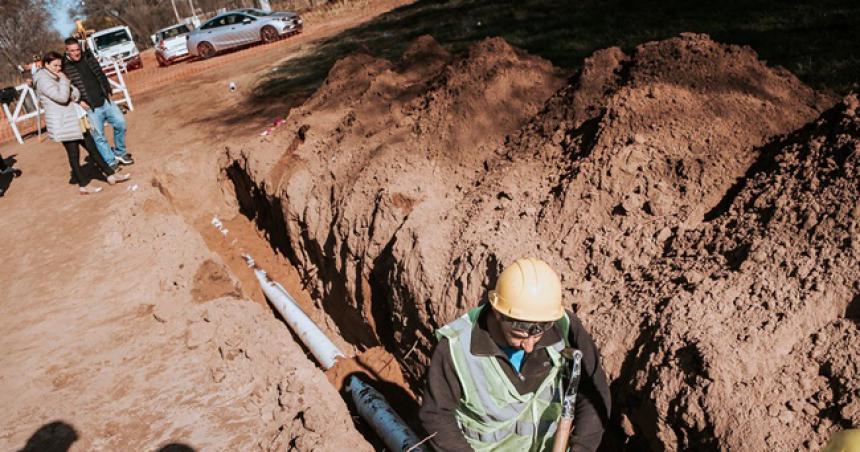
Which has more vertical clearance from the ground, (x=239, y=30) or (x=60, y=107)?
(x=239, y=30)

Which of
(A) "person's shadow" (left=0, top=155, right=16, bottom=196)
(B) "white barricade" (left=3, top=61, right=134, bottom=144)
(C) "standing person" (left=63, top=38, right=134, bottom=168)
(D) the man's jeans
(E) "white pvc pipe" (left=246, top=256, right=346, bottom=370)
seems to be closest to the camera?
(E) "white pvc pipe" (left=246, top=256, right=346, bottom=370)

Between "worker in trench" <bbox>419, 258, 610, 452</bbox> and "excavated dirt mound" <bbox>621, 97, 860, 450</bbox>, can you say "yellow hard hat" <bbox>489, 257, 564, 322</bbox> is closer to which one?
"worker in trench" <bbox>419, 258, 610, 452</bbox>

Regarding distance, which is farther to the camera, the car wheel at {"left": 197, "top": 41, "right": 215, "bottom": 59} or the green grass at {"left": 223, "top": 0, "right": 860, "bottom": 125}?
the car wheel at {"left": 197, "top": 41, "right": 215, "bottom": 59}

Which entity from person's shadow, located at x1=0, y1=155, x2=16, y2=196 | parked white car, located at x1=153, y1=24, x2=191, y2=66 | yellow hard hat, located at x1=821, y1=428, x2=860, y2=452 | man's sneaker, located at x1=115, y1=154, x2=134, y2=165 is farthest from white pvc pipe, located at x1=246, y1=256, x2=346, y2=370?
parked white car, located at x1=153, y1=24, x2=191, y2=66

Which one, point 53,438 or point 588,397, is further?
point 53,438

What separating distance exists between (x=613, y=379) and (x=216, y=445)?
2835mm

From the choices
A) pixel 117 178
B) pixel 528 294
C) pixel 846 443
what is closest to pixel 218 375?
pixel 528 294

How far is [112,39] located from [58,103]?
20225 millimetres

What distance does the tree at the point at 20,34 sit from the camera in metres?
37.2

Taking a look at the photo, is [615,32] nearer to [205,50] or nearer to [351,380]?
[351,380]

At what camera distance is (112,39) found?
26375 millimetres

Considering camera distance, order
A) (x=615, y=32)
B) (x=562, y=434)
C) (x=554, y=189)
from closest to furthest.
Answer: (x=562, y=434) < (x=554, y=189) < (x=615, y=32)

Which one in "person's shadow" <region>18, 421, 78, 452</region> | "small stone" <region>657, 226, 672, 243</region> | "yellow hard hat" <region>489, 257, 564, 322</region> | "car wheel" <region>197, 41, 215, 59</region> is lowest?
"person's shadow" <region>18, 421, 78, 452</region>

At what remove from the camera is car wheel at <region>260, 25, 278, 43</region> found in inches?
931
